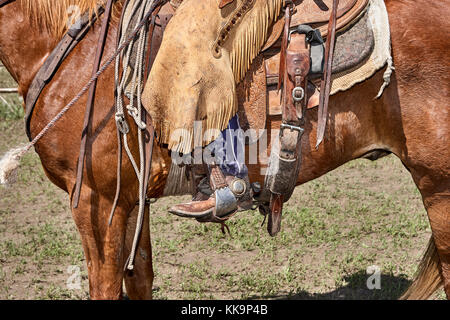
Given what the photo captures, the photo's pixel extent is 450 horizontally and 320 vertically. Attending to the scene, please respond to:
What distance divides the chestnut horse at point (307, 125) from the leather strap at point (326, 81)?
0.31 feet

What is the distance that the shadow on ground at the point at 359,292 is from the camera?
418 centimetres

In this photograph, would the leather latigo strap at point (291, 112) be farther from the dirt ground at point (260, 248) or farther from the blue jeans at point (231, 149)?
the dirt ground at point (260, 248)

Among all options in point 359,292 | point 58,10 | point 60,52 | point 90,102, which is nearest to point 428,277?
point 359,292

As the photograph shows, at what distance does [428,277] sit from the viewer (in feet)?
11.2

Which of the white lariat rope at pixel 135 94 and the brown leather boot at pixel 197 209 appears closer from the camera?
the white lariat rope at pixel 135 94

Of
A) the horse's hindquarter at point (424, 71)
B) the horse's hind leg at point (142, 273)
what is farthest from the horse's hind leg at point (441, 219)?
the horse's hind leg at point (142, 273)

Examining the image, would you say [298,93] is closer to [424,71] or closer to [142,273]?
[424,71]

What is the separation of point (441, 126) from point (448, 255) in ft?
2.37

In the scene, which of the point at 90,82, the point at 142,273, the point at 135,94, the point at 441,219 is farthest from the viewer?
the point at 142,273

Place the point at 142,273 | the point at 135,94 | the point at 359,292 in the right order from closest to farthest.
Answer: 1. the point at 135,94
2. the point at 142,273
3. the point at 359,292

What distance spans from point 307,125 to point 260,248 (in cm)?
218

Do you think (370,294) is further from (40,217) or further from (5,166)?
(40,217)

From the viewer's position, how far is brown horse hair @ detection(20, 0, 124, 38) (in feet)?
9.56
